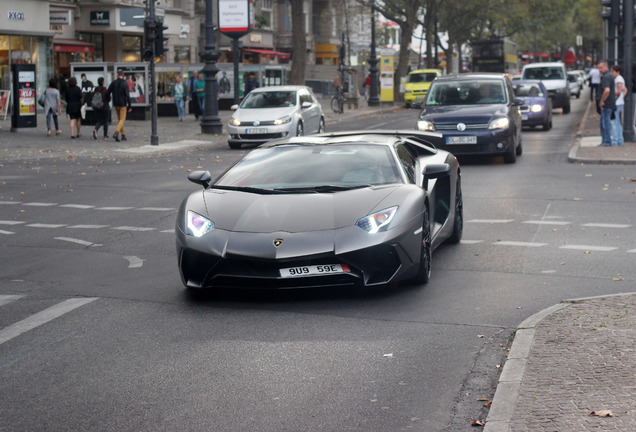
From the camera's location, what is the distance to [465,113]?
70.1 feet

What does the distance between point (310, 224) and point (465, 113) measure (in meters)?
13.7

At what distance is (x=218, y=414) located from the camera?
539cm

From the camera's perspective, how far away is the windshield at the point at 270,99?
1150 inches

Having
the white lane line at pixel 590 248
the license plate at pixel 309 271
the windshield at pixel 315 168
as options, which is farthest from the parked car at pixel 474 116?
the license plate at pixel 309 271

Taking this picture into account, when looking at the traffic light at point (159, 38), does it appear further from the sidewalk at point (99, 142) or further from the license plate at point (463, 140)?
the license plate at point (463, 140)

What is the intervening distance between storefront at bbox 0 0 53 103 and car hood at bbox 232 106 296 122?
16225 mm

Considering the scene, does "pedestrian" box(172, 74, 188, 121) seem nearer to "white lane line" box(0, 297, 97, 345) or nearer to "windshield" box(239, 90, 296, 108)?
"windshield" box(239, 90, 296, 108)

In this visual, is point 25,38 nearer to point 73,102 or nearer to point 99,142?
point 73,102

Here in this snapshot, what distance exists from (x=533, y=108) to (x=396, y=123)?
7.72 meters

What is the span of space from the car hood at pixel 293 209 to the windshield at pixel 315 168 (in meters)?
0.29

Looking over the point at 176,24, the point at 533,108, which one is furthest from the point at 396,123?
the point at 176,24

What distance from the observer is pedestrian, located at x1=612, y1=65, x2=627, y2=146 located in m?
23.8

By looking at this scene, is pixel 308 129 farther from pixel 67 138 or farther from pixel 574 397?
pixel 574 397

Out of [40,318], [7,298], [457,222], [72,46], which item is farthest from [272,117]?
[72,46]
